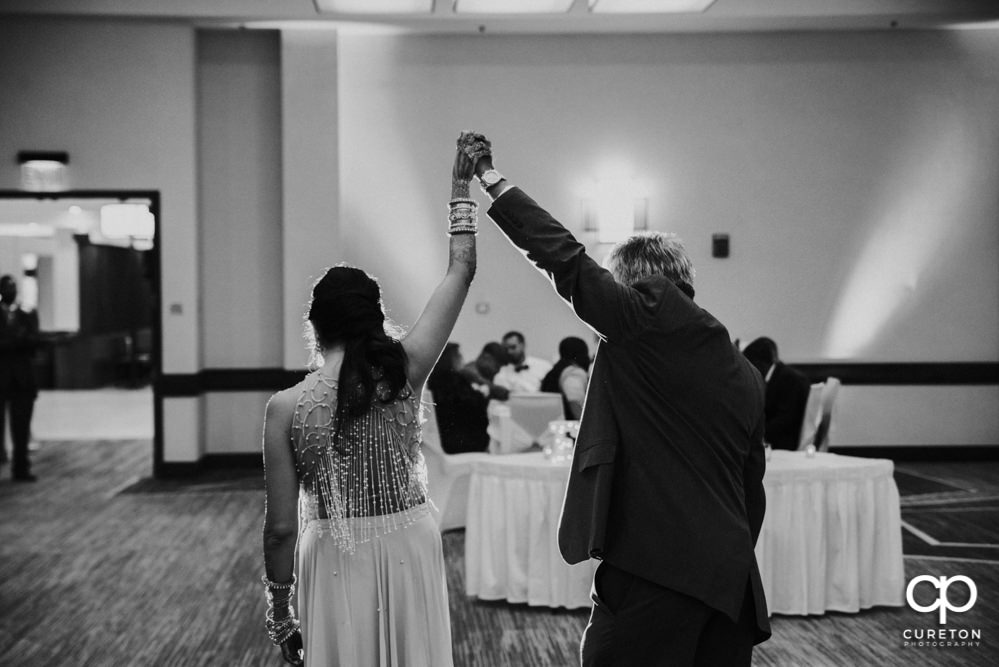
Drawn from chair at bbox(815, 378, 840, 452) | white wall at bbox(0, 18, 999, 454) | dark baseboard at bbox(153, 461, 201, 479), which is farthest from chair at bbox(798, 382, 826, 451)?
dark baseboard at bbox(153, 461, 201, 479)

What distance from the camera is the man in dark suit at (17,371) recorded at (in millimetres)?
7816

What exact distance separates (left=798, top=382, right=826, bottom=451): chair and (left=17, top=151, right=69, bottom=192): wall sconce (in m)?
6.30

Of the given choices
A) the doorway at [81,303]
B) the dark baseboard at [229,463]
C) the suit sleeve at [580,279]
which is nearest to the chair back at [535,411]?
the dark baseboard at [229,463]

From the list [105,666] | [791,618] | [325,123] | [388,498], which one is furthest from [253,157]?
[388,498]

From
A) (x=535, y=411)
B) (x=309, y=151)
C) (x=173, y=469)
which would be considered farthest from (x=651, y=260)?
(x=173, y=469)

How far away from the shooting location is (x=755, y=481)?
73.8 inches

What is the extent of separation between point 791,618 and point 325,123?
566 cm

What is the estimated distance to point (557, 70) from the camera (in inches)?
328

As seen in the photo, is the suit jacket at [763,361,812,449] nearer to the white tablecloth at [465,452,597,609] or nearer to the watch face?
the white tablecloth at [465,452,597,609]

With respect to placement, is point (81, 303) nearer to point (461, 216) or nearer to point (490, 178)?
point (461, 216)

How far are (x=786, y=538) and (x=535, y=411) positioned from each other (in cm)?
198

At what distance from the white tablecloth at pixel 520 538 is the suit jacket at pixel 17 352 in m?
5.26

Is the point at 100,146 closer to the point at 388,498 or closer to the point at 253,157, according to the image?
the point at 253,157

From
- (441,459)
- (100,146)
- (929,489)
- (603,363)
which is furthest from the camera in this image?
(100,146)
